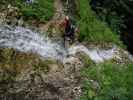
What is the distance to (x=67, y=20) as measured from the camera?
10.7m

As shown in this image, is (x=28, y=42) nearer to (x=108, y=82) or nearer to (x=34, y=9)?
(x=34, y=9)

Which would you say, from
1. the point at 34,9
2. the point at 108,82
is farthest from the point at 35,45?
the point at 108,82

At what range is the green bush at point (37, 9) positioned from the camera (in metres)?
11.1

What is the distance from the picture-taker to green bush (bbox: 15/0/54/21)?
36.5 feet

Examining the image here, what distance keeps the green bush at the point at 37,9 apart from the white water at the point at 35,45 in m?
0.67

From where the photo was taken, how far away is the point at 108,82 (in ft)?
31.5

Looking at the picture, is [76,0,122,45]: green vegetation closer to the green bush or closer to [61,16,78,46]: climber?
[61,16,78,46]: climber

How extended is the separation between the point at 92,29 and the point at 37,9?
79.3 inches

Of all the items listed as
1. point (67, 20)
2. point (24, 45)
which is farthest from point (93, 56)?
point (24, 45)

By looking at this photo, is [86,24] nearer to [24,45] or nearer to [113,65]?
[113,65]

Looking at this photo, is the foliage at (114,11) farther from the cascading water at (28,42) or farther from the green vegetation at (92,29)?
the cascading water at (28,42)

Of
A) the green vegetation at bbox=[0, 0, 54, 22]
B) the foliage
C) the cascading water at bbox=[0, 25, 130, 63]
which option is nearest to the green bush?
the green vegetation at bbox=[0, 0, 54, 22]

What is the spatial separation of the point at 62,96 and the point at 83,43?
2873 mm

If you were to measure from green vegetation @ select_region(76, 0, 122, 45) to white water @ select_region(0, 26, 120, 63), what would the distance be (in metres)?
0.64
